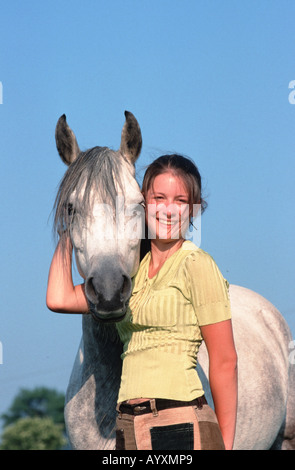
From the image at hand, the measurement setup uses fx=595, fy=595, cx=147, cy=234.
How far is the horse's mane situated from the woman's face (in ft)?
0.88

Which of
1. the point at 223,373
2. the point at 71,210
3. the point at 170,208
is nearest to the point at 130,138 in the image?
the point at 71,210

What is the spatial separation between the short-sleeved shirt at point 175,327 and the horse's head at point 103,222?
154mm

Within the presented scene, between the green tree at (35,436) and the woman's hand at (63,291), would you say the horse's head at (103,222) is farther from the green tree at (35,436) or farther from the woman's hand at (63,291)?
the green tree at (35,436)

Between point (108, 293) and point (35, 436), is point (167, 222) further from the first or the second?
point (35, 436)

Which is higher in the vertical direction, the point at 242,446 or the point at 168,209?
the point at 168,209

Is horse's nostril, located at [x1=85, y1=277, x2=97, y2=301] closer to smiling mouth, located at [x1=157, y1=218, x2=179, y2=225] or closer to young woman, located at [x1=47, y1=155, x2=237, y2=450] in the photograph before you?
young woman, located at [x1=47, y1=155, x2=237, y2=450]

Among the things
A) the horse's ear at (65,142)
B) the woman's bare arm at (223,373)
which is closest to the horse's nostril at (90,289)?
the woman's bare arm at (223,373)

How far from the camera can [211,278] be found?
2.47 meters

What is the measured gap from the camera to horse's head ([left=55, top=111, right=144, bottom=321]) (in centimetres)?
257

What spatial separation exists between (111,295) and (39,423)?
41.7m

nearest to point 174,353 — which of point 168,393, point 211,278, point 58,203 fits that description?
point 168,393

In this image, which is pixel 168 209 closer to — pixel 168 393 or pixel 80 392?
pixel 168 393

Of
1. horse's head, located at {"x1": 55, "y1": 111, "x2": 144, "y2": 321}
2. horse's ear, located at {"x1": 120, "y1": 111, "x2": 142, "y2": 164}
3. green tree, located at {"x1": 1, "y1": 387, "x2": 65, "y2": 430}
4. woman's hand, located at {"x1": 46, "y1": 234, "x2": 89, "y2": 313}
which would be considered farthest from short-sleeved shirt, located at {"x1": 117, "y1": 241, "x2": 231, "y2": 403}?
green tree, located at {"x1": 1, "y1": 387, "x2": 65, "y2": 430}

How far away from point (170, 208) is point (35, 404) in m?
54.9
